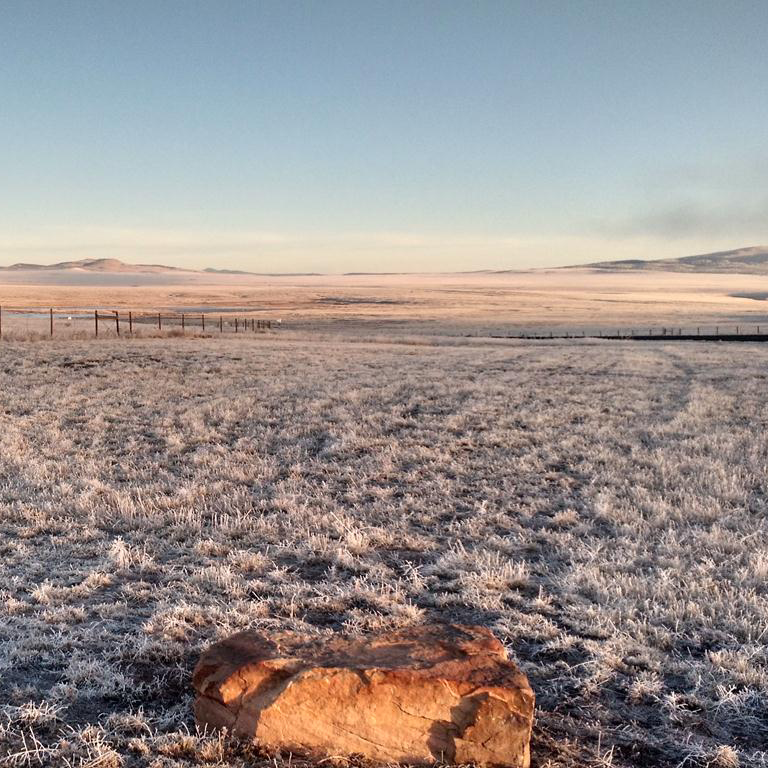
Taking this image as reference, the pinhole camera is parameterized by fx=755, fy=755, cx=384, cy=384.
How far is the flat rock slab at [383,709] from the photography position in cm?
415

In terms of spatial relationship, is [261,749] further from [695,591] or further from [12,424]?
[12,424]

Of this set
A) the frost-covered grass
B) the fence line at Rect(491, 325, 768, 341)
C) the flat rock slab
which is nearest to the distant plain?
the frost-covered grass

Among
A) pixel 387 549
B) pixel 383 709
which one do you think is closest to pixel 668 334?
pixel 387 549

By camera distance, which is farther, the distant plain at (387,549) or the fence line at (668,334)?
the fence line at (668,334)

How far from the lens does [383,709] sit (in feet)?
13.7

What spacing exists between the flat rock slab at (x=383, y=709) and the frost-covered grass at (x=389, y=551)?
33cm

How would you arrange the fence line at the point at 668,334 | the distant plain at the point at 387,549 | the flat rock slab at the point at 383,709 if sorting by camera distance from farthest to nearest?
the fence line at the point at 668,334 → the distant plain at the point at 387,549 → the flat rock slab at the point at 383,709

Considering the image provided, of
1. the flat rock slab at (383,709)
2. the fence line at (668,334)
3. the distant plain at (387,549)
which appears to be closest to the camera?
the flat rock slab at (383,709)

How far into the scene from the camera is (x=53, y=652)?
5.60 meters

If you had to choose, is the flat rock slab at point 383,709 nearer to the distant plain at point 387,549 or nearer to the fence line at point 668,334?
the distant plain at point 387,549

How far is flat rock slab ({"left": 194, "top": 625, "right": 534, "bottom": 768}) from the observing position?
163 inches

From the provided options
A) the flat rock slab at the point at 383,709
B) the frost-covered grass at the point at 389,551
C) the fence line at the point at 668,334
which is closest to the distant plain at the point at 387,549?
the frost-covered grass at the point at 389,551

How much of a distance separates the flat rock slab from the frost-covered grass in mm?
333

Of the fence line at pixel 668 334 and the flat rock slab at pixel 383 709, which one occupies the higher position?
the fence line at pixel 668 334
